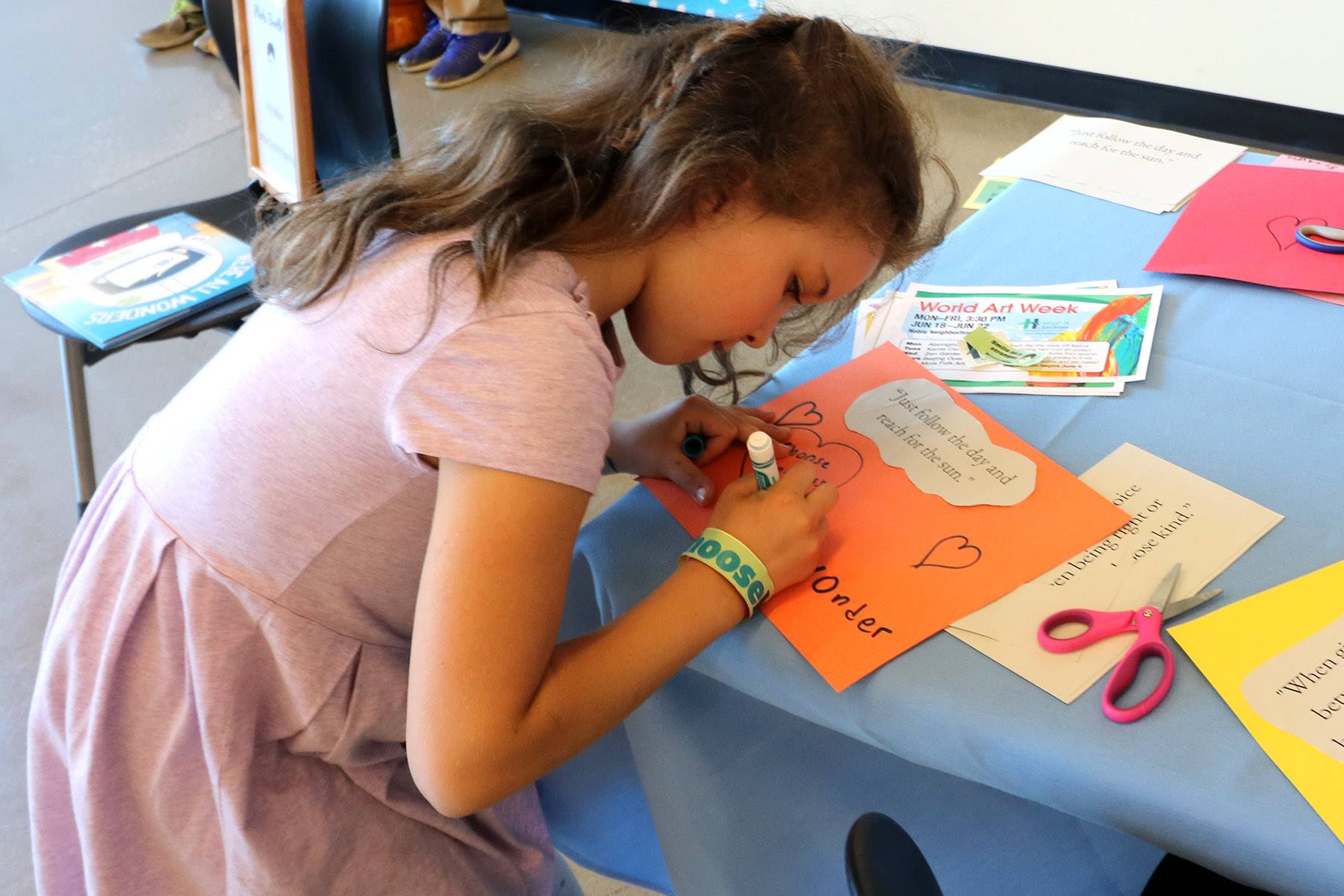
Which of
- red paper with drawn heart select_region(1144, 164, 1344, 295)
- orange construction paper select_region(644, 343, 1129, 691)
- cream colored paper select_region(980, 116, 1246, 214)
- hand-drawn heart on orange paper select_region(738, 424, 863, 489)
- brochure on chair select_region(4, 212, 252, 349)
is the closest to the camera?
orange construction paper select_region(644, 343, 1129, 691)

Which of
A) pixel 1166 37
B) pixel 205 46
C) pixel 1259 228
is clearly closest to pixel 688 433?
pixel 1259 228

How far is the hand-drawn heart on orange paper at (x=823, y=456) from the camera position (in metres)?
0.81

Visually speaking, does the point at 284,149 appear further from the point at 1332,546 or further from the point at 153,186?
the point at 153,186

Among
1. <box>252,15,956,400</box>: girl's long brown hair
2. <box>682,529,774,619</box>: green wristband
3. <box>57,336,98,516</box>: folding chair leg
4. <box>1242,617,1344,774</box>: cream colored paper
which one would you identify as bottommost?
<box>57,336,98,516</box>: folding chair leg

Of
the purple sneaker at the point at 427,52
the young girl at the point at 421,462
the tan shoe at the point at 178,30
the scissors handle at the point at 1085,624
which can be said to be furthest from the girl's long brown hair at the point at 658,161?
the tan shoe at the point at 178,30

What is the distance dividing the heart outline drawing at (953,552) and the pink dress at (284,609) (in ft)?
0.74

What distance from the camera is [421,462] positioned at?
27.5 inches

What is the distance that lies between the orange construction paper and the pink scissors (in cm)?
5

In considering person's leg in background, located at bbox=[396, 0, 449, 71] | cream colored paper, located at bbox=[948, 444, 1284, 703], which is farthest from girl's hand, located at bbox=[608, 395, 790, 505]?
person's leg in background, located at bbox=[396, 0, 449, 71]

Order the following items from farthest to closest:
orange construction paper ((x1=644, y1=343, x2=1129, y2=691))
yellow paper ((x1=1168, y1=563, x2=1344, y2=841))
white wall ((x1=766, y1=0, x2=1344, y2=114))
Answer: white wall ((x1=766, y1=0, x2=1344, y2=114)), orange construction paper ((x1=644, y1=343, x2=1129, y2=691)), yellow paper ((x1=1168, y1=563, x2=1344, y2=841))

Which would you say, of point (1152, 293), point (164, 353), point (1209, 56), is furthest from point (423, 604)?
point (1209, 56)

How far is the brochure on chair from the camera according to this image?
4.50 ft

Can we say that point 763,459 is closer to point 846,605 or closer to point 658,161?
point 846,605

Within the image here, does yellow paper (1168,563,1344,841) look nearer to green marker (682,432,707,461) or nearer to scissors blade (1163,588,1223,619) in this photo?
scissors blade (1163,588,1223,619)
